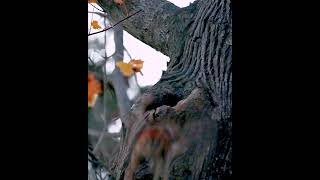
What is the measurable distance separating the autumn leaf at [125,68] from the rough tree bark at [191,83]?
111 millimetres

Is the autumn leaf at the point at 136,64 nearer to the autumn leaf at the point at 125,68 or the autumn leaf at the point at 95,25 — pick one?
the autumn leaf at the point at 125,68

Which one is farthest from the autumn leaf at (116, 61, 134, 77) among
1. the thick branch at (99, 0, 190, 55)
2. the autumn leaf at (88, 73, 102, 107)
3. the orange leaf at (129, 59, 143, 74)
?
the thick branch at (99, 0, 190, 55)

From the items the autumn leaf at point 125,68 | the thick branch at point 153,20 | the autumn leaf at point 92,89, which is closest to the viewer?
the autumn leaf at point 92,89

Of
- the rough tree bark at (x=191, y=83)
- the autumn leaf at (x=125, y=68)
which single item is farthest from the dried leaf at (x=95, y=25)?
the rough tree bark at (x=191, y=83)

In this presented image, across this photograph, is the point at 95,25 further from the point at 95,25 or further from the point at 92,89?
the point at 92,89

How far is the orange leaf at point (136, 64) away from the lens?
182cm

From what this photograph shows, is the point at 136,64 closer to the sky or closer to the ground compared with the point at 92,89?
closer to the sky

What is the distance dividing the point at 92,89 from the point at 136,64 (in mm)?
220

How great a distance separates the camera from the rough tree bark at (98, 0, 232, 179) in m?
1.76

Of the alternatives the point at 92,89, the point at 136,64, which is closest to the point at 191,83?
the point at 136,64

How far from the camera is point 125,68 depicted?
181 cm
